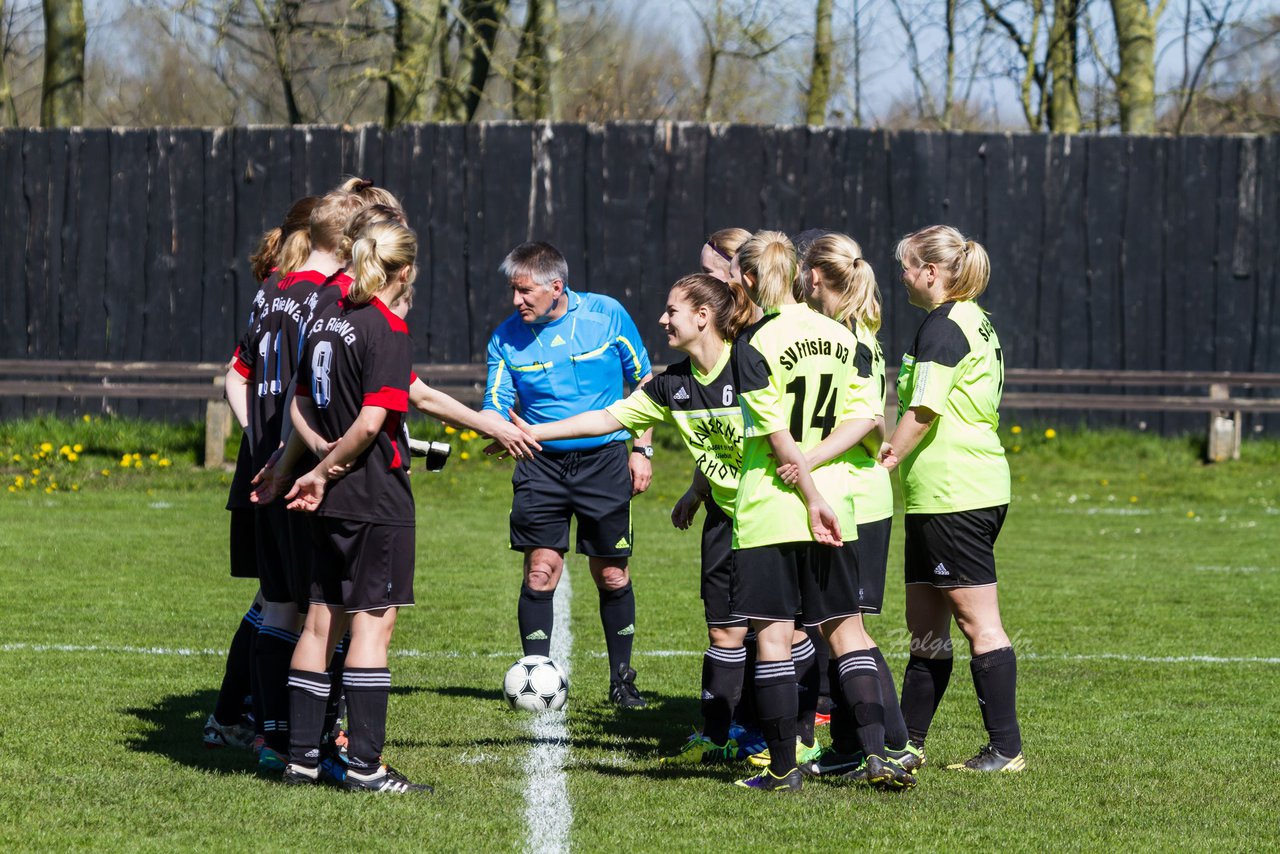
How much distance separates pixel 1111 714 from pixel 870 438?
2.07 m

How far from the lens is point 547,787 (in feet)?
16.7

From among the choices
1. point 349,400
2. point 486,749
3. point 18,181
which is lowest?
point 486,749

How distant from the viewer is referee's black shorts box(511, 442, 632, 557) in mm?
6828

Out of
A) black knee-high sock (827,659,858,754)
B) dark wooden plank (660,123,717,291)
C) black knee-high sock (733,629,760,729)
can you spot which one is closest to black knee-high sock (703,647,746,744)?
black knee-high sock (733,629,760,729)

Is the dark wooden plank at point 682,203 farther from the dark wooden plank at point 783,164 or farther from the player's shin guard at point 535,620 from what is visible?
the player's shin guard at point 535,620

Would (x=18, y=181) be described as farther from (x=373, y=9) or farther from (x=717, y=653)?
(x=717, y=653)

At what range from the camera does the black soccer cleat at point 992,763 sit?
535 cm

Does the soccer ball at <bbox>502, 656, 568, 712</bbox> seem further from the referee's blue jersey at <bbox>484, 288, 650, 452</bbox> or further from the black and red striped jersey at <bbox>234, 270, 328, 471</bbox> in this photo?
the black and red striped jersey at <bbox>234, 270, 328, 471</bbox>

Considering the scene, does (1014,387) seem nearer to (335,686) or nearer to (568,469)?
(568,469)

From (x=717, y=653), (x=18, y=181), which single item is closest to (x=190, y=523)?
(x=18, y=181)

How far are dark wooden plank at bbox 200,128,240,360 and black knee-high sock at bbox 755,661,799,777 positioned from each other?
12.6 metres

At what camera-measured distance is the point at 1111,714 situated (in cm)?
641

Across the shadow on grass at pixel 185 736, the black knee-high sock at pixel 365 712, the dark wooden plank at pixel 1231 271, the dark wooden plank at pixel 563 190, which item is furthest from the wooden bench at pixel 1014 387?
the black knee-high sock at pixel 365 712

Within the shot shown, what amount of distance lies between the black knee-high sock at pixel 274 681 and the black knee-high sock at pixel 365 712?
19.3 inches
